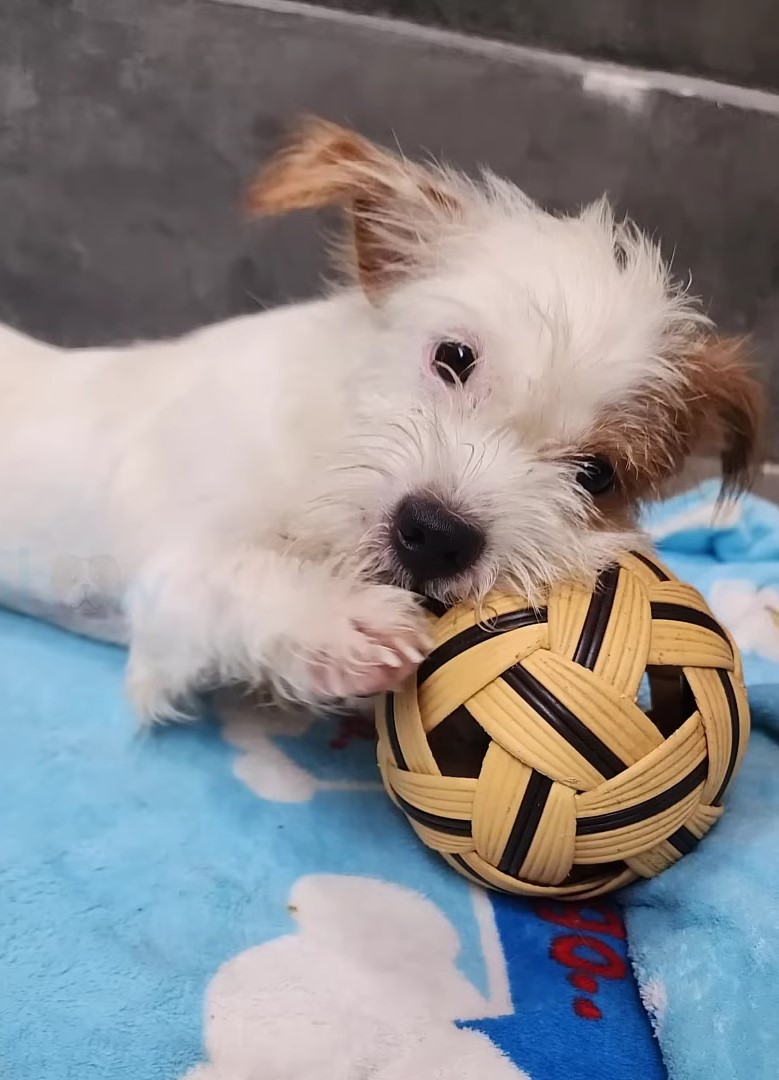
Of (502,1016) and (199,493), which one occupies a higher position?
(199,493)

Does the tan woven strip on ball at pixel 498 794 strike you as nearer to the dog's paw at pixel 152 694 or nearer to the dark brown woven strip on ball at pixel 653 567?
the dark brown woven strip on ball at pixel 653 567

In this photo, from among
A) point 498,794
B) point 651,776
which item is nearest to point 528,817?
point 498,794

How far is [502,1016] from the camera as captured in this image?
4.34 ft

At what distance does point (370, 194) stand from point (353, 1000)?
1210 mm

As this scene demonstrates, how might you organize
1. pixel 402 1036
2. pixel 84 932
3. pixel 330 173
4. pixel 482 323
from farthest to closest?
pixel 330 173 < pixel 482 323 < pixel 84 932 < pixel 402 1036

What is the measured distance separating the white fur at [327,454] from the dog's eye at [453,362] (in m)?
0.02

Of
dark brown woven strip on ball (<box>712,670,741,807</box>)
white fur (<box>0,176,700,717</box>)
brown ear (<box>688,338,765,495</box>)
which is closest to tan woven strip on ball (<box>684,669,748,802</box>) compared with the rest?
dark brown woven strip on ball (<box>712,670,741,807</box>)

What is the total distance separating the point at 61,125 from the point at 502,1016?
2.20m

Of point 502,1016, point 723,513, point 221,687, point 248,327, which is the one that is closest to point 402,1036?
point 502,1016

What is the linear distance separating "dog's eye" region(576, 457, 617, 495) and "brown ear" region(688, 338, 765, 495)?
0.65 ft

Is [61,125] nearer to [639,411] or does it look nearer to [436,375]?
[436,375]

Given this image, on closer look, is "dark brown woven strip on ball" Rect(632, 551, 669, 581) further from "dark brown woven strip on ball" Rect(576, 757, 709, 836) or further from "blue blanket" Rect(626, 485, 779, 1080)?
"blue blanket" Rect(626, 485, 779, 1080)

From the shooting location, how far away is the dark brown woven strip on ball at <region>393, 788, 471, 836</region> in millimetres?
1349

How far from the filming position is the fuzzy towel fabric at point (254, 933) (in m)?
1.25
